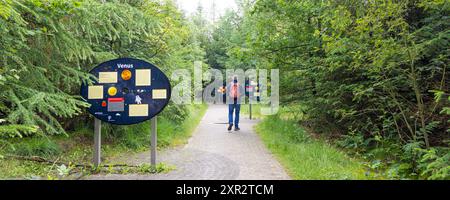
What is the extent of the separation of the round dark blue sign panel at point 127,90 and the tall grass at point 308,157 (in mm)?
2490

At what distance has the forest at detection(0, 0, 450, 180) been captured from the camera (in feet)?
13.7

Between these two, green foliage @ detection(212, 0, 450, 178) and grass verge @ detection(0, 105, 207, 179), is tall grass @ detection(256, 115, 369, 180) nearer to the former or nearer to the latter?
green foliage @ detection(212, 0, 450, 178)

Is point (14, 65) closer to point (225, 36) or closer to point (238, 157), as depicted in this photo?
point (238, 157)

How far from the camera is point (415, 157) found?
517cm

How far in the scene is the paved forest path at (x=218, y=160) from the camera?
16.2ft

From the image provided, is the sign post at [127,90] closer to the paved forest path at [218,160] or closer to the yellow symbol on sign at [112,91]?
the yellow symbol on sign at [112,91]

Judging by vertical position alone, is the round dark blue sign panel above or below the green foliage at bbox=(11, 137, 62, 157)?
above

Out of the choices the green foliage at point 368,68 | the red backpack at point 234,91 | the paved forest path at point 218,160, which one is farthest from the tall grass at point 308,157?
the red backpack at point 234,91

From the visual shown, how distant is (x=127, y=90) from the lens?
16.6 feet

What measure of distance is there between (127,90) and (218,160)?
83.7 inches

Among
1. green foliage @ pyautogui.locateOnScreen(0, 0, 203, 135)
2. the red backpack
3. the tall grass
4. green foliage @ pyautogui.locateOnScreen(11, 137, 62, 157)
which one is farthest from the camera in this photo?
the red backpack

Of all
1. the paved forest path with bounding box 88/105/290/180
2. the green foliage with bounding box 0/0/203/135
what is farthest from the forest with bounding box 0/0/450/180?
the paved forest path with bounding box 88/105/290/180

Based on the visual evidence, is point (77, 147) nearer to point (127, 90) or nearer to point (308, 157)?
point (127, 90)
